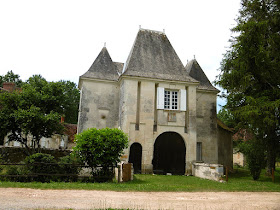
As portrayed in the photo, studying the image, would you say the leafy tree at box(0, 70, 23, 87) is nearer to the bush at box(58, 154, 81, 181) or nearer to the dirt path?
the bush at box(58, 154, 81, 181)

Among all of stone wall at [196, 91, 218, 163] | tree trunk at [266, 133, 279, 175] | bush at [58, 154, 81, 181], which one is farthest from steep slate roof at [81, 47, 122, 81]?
tree trunk at [266, 133, 279, 175]

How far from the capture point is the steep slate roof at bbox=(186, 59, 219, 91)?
872 inches

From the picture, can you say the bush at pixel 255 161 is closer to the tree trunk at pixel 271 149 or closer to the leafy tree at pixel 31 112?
the tree trunk at pixel 271 149

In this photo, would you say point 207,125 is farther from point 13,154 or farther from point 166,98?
point 13,154

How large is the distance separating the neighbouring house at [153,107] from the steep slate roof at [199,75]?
0.52m

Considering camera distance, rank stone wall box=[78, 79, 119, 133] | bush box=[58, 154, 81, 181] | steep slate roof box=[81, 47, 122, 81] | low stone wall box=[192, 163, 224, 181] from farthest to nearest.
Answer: steep slate roof box=[81, 47, 122, 81] < stone wall box=[78, 79, 119, 133] < low stone wall box=[192, 163, 224, 181] < bush box=[58, 154, 81, 181]

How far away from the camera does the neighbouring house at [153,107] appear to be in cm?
1773

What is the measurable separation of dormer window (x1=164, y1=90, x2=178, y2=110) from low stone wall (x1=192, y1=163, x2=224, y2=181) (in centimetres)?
439

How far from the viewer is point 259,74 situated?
55.6 ft

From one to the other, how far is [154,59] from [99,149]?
10.2 m

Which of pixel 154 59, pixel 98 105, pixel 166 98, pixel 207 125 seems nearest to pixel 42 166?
pixel 98 105

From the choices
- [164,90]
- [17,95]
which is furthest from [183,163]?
[17,95]

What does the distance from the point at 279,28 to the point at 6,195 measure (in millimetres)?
18430

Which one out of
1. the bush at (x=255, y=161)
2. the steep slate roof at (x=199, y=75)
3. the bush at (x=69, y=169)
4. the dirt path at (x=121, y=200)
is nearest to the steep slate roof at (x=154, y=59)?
the steep slate roof at (x=199, y=75)
